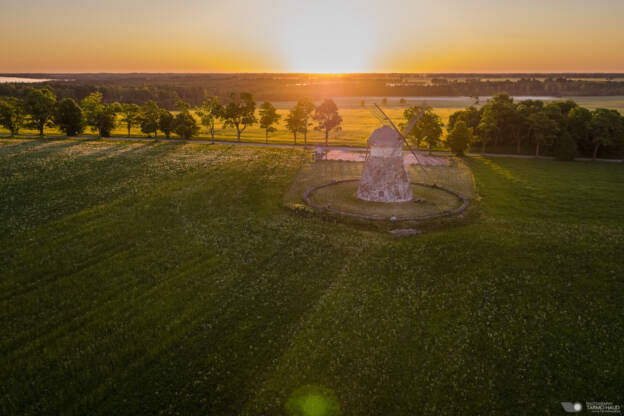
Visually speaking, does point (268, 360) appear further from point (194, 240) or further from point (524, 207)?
point (524, 207)

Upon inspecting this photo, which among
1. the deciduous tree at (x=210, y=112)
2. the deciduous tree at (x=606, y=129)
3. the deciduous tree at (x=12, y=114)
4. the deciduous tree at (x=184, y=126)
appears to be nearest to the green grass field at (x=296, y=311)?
the deciduous tree at (x=606, y=129)

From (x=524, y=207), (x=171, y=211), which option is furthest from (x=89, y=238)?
(x=524, y=207)

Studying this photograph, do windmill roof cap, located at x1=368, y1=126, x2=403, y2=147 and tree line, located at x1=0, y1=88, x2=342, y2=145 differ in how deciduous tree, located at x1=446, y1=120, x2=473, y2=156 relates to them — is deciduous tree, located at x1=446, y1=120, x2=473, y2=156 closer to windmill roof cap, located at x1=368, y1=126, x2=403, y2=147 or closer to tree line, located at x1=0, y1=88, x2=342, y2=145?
tree line, located at x1=0, y1=88, x2=342, y2=145

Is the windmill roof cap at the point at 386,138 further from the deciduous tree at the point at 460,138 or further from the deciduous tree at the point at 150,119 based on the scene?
the deciduous tree at the point at 150,119

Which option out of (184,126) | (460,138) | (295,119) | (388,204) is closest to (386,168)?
(388,204)

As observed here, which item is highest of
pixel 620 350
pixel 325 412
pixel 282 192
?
pixel 282 192

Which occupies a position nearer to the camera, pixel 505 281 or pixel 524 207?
pixel 505 281
